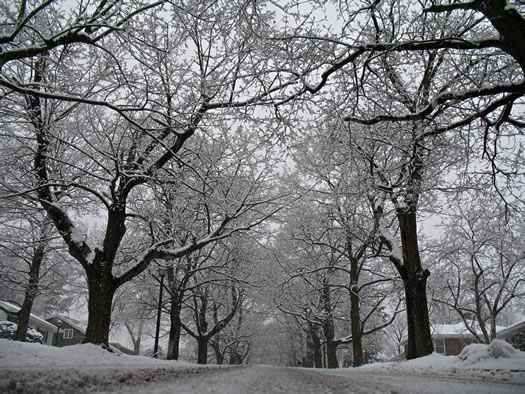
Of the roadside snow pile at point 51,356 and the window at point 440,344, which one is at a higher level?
the roadside snow pile at point 51,356

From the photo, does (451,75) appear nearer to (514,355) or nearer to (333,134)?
(333,134)

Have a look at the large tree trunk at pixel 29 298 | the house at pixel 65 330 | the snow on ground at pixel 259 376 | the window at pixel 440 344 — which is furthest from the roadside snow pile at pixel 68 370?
the house at pixel 65 330

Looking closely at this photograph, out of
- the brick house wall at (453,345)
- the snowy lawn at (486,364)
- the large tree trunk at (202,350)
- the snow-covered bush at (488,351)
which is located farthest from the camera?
the brick house wall at (453,345)

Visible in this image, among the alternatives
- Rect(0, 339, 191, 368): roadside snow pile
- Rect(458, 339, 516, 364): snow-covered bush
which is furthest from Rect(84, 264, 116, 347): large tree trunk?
Rect(458, 339, 516, 364): snow-covered bush

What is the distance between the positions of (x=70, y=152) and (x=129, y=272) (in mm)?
10446

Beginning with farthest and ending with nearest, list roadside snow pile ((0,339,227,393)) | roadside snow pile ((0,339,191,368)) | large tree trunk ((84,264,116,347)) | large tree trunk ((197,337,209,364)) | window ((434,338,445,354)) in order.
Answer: window ((434,338,445,354)), large tree trunk ((197,337,209,364)), large tree trunk ((84,264,116,347)), roadside snow pile ((0,339,191,368)), roadside snow pile ((0,339,227,393))

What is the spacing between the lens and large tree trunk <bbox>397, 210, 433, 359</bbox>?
9547 millimetres

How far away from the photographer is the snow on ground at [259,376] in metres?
2.79

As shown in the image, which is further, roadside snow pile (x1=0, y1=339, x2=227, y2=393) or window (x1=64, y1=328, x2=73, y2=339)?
window (x1=64, y1=328, x2=73, y2=339)

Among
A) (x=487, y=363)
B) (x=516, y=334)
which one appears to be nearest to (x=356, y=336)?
(x=487, y=363)

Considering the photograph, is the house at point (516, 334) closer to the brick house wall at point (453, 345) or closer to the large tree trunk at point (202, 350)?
the brick house wall at point (453, 345)

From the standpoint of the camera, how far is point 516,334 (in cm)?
2719

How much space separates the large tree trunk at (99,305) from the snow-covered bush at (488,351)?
792cm

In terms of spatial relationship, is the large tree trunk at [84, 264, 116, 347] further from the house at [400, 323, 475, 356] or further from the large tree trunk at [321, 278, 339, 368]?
the house at [400, 323, 475, 356]
